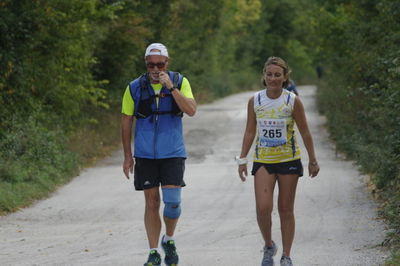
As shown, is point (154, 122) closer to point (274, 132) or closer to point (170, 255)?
point (274, 132)

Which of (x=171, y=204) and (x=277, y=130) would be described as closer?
(x=277, y=130)

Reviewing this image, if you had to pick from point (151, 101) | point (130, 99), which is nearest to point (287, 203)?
point (151, 101)

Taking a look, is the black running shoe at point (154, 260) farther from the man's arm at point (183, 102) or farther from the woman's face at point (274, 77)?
the woman's face at point (274, 77)

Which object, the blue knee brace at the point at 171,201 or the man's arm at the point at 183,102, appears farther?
the blue knee brace at the point at 171,201

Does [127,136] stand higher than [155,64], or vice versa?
[155,64]

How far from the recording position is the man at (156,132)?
7.52m

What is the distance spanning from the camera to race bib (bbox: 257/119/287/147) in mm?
7336

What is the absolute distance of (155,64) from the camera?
7496 mm

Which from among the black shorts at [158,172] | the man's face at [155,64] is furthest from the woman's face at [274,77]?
the black shorts at [158,172]

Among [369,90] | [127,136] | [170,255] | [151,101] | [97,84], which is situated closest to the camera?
[151,101]

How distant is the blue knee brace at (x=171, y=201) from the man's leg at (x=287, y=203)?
95 centimetres

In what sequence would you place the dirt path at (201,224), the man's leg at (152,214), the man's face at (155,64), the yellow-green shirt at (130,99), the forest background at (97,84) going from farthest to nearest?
the forest background at (97,84), the dirt path at (201,224), the man's leg at (152,214), the yellow-green shirt at (130,99), the man's face at (155,64)

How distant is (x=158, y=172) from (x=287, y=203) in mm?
1209

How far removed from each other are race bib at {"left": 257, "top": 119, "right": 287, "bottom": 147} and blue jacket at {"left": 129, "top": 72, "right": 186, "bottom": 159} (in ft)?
2.64
